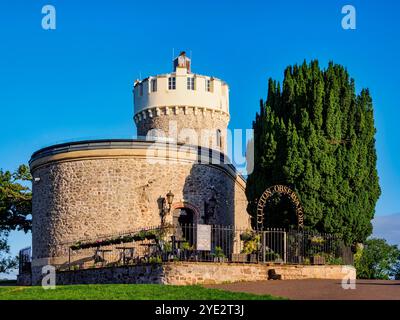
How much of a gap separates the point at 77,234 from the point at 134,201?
108 inches

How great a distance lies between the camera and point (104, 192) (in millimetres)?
31672

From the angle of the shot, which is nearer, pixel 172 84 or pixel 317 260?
pixel 317 260

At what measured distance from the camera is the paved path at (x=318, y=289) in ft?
66.1

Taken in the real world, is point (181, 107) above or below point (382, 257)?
above

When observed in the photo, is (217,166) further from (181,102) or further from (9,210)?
(9,210)

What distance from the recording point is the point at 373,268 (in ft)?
141

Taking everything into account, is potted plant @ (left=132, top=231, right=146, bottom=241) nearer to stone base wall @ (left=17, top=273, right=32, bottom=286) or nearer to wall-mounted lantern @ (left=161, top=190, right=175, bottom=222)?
wall-mounted lantern @ (left=161, top=190, right=175, bottom=222)

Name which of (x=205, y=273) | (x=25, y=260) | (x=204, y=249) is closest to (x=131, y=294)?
(x=205, y=273)

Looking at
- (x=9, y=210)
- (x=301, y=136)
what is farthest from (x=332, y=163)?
(x=9, y=210)

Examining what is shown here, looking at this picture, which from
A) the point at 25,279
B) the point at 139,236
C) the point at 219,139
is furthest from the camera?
the point at 219,139

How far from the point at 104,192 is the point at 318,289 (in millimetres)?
12356

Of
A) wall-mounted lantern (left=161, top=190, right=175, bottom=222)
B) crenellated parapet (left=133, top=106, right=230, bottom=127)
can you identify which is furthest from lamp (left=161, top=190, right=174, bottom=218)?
crenellated parapet (left=133, top=106, right=230, bottom=127)

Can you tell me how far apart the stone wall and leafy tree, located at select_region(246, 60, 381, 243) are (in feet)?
9.71

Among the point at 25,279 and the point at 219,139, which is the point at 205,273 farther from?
the point at 219,139
